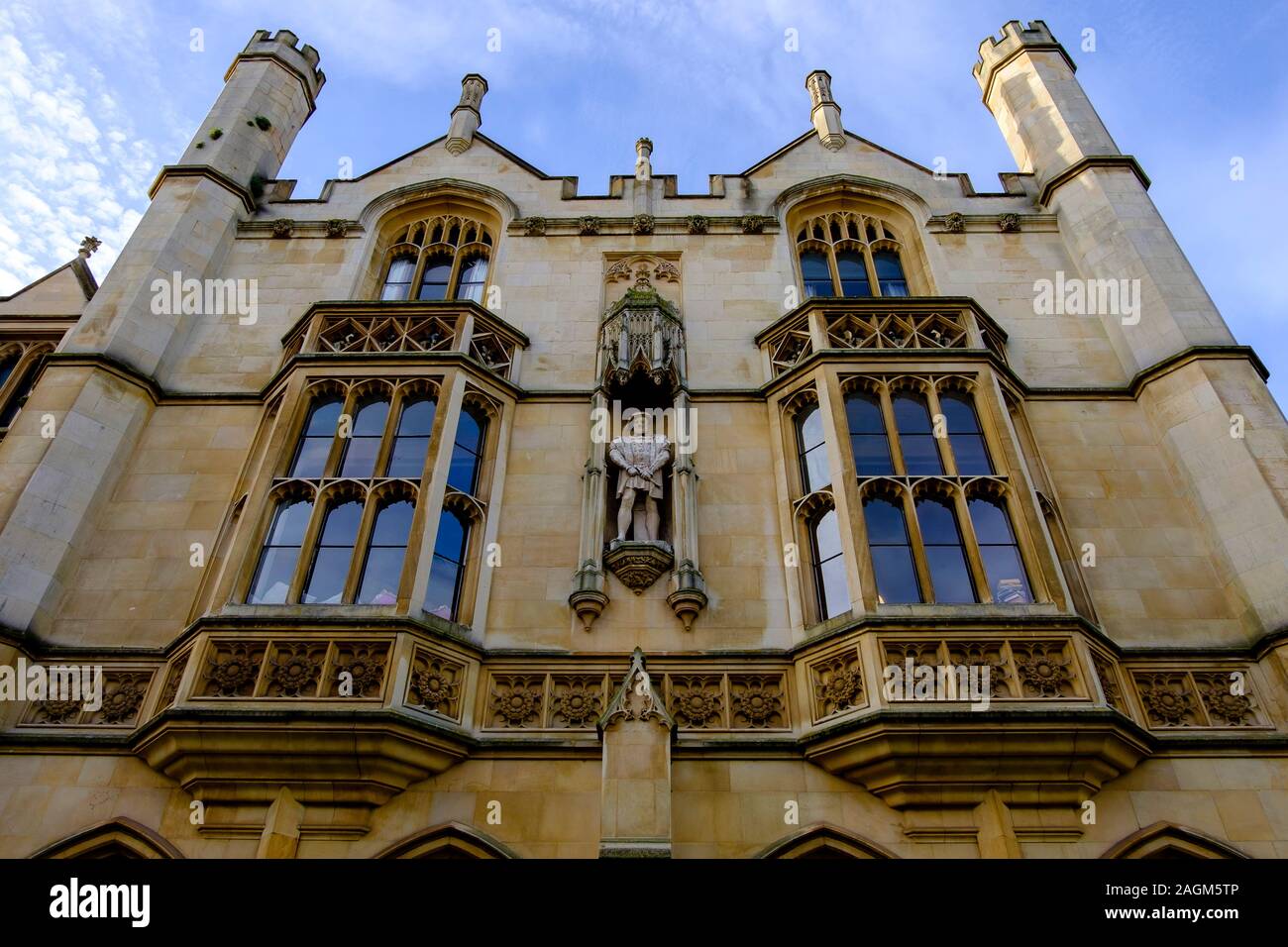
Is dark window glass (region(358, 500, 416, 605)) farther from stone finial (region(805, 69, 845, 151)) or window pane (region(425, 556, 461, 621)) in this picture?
stone finial (region(805, 69, 845, 151))

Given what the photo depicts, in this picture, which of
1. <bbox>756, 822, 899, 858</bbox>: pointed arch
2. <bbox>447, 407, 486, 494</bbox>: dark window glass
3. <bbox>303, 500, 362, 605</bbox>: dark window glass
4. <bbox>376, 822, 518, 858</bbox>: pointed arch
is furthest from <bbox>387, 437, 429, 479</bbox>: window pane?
<bbox>756, 822, 899, 858</bbox>: pointed arch

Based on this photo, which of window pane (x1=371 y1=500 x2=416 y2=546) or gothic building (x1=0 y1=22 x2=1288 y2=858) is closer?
gothic building (x1=0 y1=22 x2=1288 y2=858)

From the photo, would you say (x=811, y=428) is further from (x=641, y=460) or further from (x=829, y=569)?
(x=641, y=460)

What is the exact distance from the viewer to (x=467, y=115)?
15.7 meters

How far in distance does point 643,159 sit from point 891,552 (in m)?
9.10

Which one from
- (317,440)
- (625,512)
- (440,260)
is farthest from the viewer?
(440,260)

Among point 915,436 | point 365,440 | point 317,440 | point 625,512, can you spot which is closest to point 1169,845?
point 915,436

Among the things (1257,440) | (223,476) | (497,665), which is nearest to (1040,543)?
(1257,440)

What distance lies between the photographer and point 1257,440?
904 cm

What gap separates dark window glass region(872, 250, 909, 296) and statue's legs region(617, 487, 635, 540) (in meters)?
5.88

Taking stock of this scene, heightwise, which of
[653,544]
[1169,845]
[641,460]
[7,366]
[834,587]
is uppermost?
[7,366]

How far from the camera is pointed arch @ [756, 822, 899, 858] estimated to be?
22.8ft
